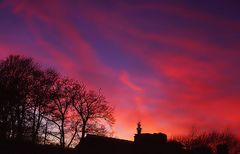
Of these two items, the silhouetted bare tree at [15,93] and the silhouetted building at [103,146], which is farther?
the silhouetted bare tree at [15,93]

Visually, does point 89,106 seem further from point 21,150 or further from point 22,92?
point 21,150

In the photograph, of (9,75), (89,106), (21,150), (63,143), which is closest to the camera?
(21,150)

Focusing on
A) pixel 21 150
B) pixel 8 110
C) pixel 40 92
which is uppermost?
pixel 40 92

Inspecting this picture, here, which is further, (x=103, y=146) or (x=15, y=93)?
(x=15, y=93)

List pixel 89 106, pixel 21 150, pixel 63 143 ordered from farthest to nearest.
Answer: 1. pixel 89 106
2. pixel 63 143
3. pixel 21 150

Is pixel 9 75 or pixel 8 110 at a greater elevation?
pixel 9 75

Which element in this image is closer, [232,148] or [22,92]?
[22,92]

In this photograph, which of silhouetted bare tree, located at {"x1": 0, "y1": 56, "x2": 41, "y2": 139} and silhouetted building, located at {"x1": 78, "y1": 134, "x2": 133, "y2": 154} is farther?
silhouetted bare tree, located at {"x1": 0, "y1": 56, "x2": 41, "y2": 139}

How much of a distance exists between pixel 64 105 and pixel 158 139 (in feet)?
96.7

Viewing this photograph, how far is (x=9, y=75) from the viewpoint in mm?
43531

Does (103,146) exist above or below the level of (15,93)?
below

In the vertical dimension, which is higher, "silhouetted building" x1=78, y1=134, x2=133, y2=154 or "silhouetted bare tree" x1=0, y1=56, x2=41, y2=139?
"silhouetted bare tree" x1=0, y1=56, x2=41, y2=139

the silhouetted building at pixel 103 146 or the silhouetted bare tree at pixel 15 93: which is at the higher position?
the silhouetted bare tree at pixel 15 93

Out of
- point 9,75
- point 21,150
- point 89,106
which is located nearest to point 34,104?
point 9,75
